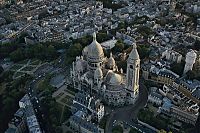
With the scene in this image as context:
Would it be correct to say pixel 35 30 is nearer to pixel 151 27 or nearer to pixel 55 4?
pixel 55 4

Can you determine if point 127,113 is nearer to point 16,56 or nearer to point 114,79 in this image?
point 114,79

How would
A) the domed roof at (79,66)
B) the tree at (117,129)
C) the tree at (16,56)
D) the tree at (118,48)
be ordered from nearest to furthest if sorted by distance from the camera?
the tree at (117,129) → the domed roof at (79,66) → the tree at (118,48) → the tree at (16,56)

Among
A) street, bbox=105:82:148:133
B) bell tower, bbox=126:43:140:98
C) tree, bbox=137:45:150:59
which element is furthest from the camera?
tree, bbox=137:45:150:59

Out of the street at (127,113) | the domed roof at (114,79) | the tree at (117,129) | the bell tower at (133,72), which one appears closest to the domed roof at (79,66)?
the domed roof at (114,79)

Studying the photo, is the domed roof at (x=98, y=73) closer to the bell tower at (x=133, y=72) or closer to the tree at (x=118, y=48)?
the bell tower at (x=133, y=72)

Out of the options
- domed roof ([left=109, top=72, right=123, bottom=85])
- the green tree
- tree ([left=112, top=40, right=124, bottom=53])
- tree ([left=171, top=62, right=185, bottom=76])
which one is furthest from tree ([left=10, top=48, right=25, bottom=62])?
the green tree

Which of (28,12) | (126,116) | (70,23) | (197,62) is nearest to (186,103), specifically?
(126,116)

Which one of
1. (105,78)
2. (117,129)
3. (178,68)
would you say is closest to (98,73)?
(105,78)

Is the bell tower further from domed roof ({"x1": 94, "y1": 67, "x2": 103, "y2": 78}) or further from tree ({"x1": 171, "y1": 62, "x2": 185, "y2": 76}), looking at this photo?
tree ({"x1": 171, "y1": 62, "x2": 185, "y2": 76})
